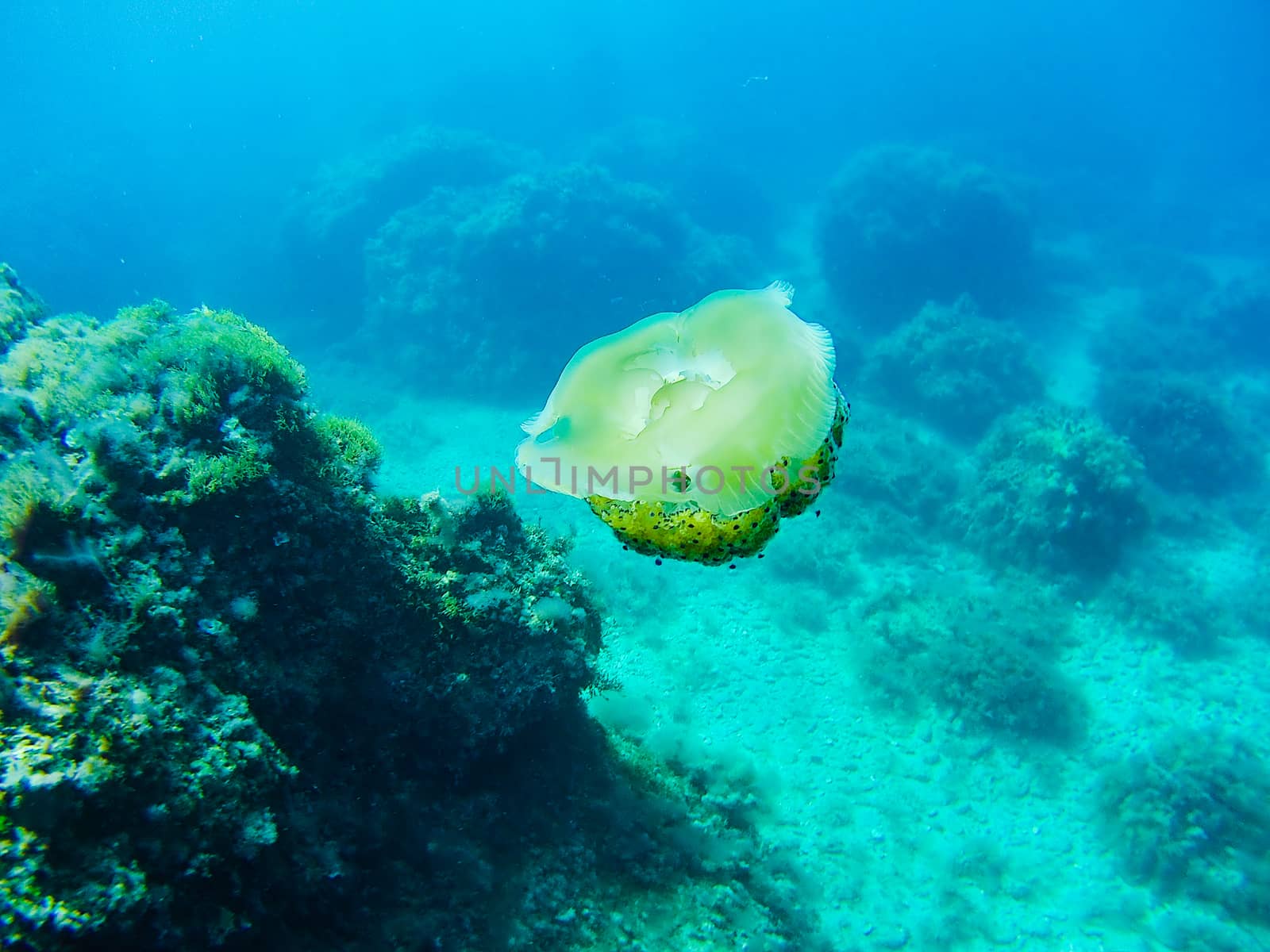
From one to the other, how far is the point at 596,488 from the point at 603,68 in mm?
60288

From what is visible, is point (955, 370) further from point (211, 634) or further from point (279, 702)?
point (211, 634)

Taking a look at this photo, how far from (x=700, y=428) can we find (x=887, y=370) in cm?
2009

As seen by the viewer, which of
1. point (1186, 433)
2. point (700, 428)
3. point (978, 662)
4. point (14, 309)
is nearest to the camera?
point (700, 428)

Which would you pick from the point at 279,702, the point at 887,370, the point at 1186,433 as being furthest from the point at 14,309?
the point at 1186,433

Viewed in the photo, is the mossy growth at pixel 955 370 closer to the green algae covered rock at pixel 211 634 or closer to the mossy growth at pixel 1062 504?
the mossy growth at pixel 1062 504

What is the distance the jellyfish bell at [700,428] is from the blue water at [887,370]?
3.74 metres

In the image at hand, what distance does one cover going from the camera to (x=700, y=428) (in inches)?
85.8

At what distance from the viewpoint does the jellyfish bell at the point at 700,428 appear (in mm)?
2180

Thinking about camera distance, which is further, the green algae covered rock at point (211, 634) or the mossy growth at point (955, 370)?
the mossy growth at point (955, 370)

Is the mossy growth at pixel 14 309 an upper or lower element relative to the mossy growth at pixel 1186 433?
lower

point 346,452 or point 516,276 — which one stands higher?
point 516,276

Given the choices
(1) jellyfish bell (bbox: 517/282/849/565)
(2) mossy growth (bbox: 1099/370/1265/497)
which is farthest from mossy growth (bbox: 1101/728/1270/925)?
(2) mossy growth (bbox: 1099/370/1265/497)

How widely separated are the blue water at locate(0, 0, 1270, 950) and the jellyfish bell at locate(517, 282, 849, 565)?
3.74 m

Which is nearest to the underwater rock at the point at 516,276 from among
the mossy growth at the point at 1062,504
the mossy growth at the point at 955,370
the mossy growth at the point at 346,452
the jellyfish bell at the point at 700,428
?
the mossy growth at the point at 955,370
